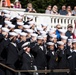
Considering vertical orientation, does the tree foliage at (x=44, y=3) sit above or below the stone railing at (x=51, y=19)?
below

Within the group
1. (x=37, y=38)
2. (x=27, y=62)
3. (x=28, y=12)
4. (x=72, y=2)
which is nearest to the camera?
(x=27, y=62)

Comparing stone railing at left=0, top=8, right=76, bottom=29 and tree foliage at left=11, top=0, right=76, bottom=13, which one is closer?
stone railing at left=0, top=8, right=76, bottom=29

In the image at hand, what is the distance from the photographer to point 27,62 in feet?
54.6

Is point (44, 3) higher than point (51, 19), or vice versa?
point (51, 19)

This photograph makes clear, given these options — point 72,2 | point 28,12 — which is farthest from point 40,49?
A: point 72,2

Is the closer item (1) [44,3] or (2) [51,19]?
(2) [51,19]

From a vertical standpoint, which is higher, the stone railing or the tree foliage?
the stone railing

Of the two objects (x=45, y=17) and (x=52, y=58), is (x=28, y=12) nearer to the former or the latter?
(x=45, y=17)

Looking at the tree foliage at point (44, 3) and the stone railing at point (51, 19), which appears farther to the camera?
the tree foliage at point (44, 3)

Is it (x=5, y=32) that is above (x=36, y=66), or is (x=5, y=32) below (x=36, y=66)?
above

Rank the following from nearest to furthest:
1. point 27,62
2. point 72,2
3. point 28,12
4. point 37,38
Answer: point 27,62, point 37,38, point 28,12, point 72,2

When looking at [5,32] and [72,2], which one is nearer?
[5,32]

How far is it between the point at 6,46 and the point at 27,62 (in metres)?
0.77

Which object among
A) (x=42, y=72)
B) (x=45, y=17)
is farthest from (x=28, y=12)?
(x=42, y=72)
